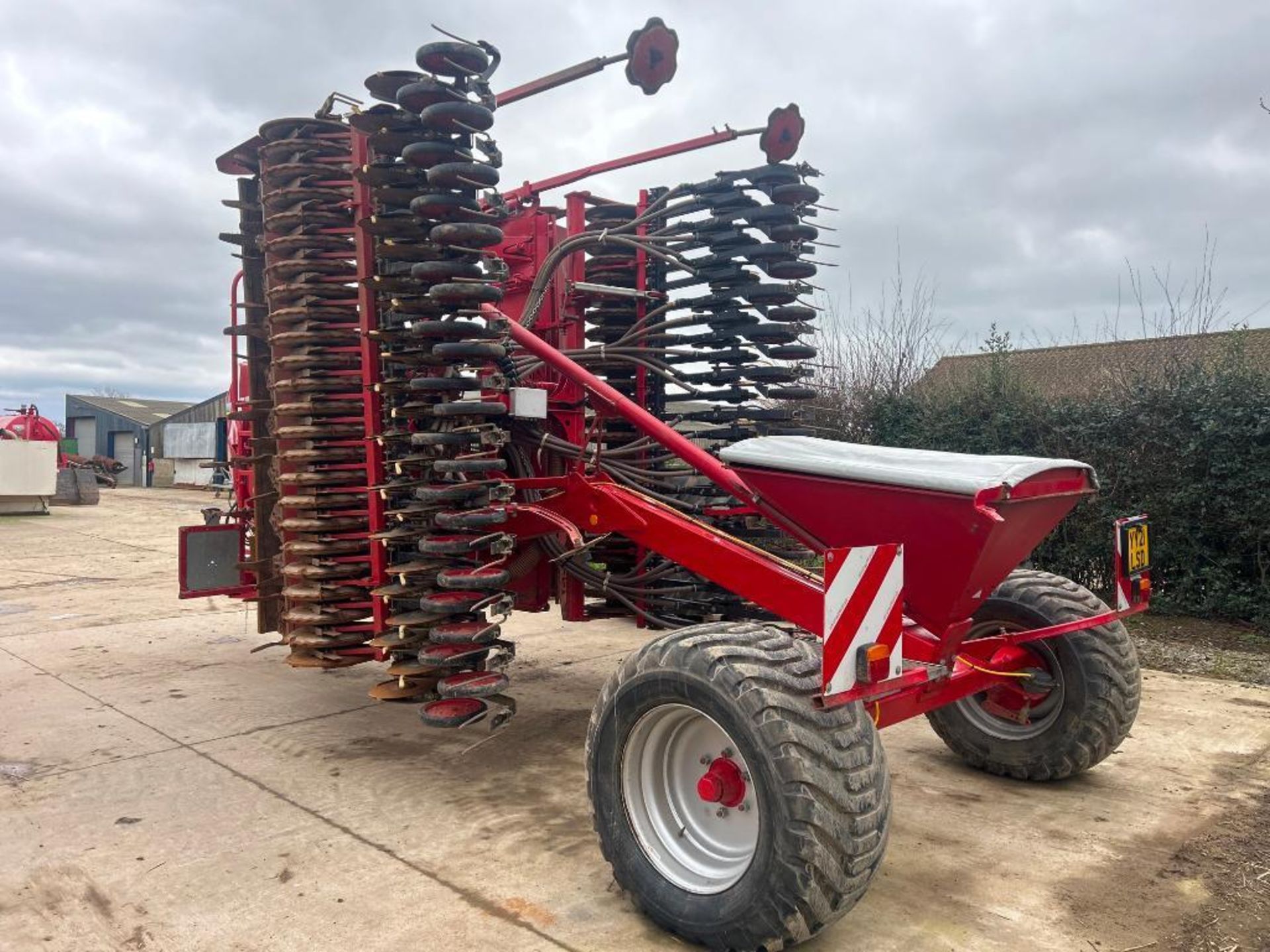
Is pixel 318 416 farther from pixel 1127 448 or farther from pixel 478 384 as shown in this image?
pixel 1127 448

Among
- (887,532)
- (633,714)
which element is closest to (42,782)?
(633,714)

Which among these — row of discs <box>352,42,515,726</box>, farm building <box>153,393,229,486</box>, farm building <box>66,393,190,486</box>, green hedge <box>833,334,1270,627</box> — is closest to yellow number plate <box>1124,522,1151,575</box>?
row of discs <box>352,42,515,726</box>

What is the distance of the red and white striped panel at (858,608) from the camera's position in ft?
8.89

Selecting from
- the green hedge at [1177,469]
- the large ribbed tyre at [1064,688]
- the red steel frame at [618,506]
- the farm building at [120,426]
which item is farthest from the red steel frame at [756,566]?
the farm building at [120,426]

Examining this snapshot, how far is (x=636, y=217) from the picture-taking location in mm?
5727

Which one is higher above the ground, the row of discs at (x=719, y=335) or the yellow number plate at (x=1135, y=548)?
the row of discs at (x=719, y=335)

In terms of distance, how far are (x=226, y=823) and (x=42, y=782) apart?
1120mm

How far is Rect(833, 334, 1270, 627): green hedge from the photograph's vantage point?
7.54 metres

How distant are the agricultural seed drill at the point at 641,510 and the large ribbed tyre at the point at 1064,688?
0.04 ft

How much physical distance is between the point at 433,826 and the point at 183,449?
128 ft

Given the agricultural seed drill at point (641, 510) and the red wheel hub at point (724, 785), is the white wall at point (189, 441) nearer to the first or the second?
the agricultural seed drill at point (641, 510)

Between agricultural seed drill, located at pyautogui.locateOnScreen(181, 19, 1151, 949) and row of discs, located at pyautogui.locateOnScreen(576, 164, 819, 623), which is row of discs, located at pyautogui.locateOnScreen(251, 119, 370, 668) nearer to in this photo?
agricultural seed drill, located at pyautogui.locateOnScreen(181, 19, 1151, 949)

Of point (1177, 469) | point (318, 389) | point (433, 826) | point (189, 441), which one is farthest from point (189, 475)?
point (433, 826)

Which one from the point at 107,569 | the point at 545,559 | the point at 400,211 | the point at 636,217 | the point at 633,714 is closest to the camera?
the point at 633,714
